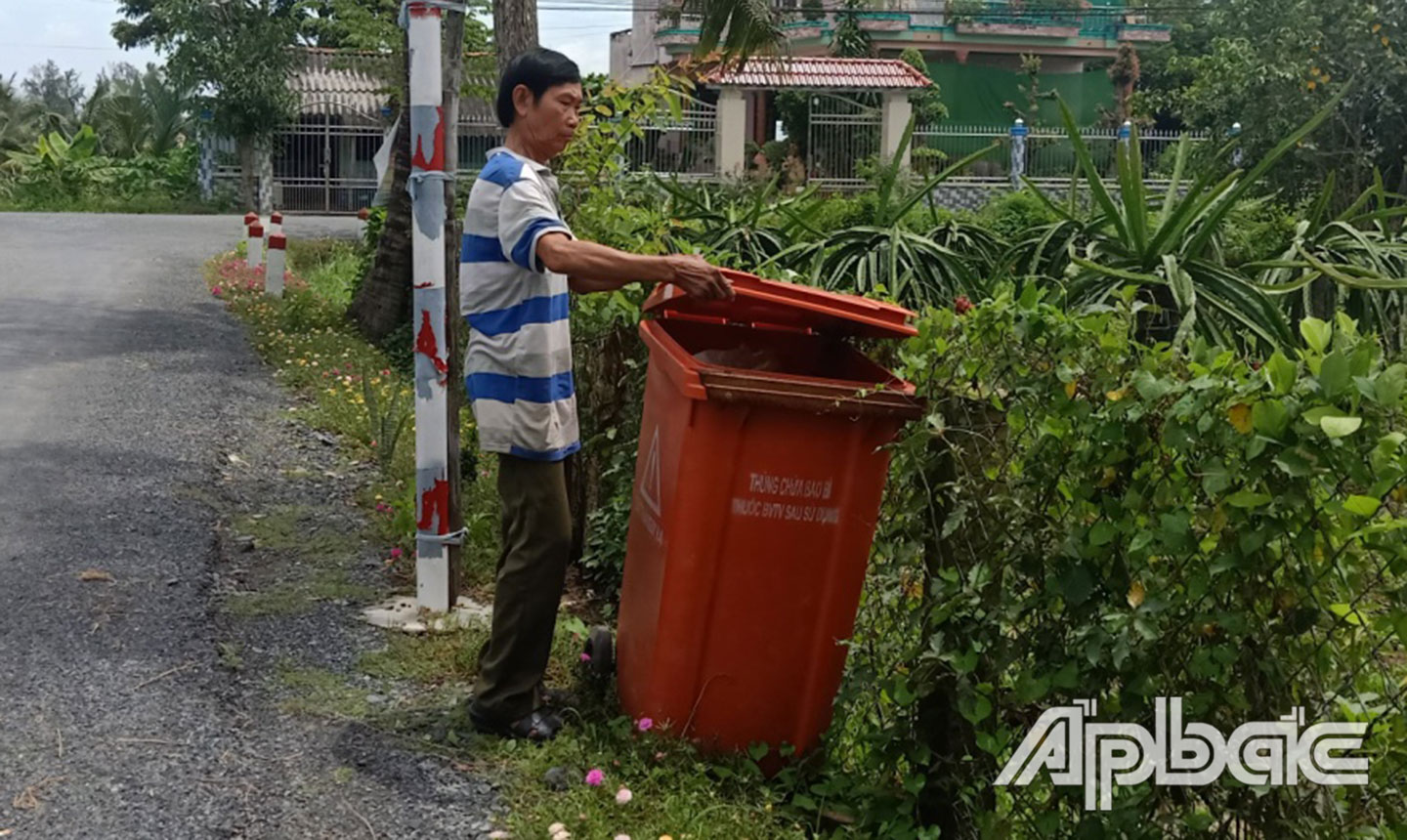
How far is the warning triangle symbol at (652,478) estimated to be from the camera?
4.01 meters

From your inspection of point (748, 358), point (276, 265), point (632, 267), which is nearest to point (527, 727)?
point (748, 358)

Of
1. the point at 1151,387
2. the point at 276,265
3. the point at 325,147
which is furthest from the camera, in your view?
the point at 325,147

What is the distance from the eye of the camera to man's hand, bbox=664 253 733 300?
12.2 ft

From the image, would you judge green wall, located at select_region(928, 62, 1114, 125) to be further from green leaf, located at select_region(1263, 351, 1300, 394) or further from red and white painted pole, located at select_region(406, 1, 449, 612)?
green leaf, located at select_region(1263, 351, 1300, 394)

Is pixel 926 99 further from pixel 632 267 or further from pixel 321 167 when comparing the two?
pixel 632 267

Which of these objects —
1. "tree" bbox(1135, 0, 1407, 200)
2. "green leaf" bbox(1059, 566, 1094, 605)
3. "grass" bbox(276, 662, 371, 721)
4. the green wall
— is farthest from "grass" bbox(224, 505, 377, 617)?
the green wall

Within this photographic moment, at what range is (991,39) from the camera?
115ft

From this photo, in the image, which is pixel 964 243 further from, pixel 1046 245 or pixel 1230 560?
pixel 1230 560

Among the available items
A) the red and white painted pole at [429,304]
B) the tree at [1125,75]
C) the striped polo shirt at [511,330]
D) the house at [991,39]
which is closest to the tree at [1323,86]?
the house at [991,39]

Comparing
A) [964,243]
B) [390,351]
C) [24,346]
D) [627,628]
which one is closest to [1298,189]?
[390,351]

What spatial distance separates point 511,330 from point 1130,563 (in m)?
1.78

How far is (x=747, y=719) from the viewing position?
3971mm

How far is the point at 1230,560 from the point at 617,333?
3202 millimetres

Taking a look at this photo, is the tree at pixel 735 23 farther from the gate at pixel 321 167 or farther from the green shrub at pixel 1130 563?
the gate at pixel 321 167
